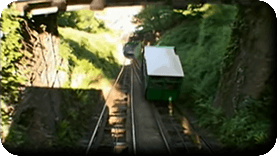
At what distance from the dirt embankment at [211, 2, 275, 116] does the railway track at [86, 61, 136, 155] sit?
4.43 m

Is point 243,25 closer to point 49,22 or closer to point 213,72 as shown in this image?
point 213,72

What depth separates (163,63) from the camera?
13180 mm

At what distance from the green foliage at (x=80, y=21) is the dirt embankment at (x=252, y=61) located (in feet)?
32.5

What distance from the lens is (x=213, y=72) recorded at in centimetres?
1254

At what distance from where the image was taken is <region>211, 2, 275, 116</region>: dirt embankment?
6.49 meters

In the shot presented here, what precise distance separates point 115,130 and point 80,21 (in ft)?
34.1

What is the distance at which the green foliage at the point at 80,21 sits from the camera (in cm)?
1493

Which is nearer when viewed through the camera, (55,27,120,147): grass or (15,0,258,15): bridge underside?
(15,0,258,15): bridge underside

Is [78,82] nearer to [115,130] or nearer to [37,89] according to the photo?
[115,130]

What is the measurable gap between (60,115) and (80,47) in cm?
902

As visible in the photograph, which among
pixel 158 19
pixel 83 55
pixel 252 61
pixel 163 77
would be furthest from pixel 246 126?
pixel 158 19

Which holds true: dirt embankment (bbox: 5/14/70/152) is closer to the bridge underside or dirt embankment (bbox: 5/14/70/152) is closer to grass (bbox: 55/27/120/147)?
the bridge underside

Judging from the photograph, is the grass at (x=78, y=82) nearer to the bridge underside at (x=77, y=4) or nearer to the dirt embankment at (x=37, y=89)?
the dirt embankment at (x=37, y=89)

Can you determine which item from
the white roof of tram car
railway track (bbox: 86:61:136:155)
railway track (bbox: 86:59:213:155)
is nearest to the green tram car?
the white roof of tram car
